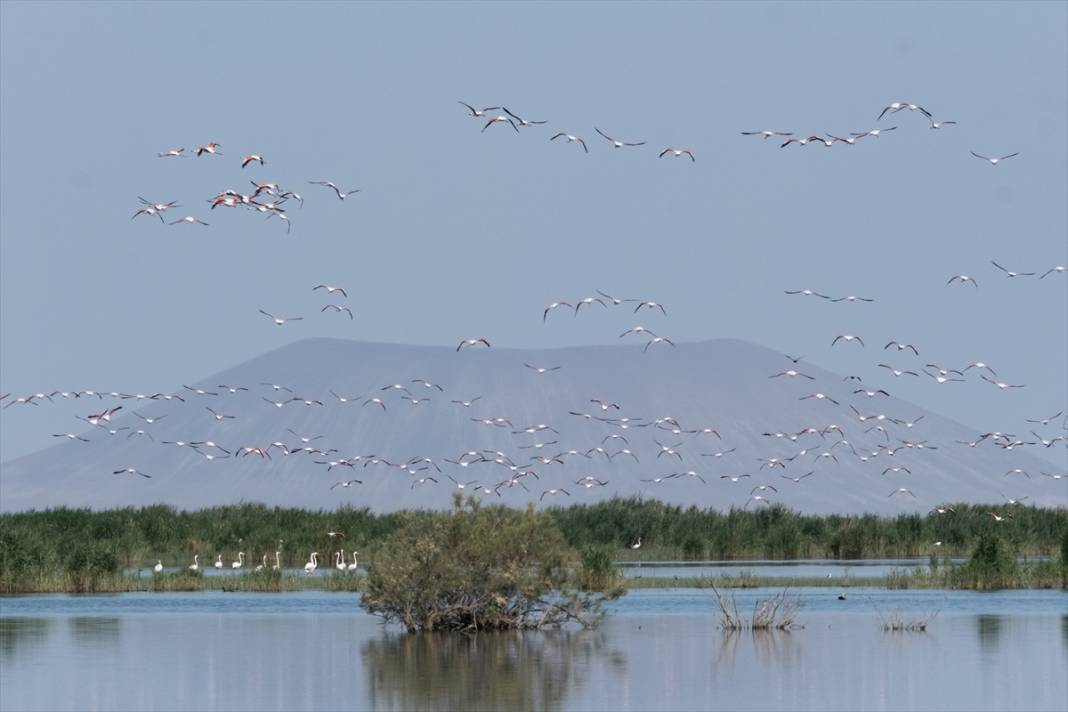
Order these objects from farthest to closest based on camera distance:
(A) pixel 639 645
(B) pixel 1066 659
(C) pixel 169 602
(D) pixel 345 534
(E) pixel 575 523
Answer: (E) pixel 575 523 < (D) pixel 345 534 < (C) pixel 169 602 < (A) pixel 639 645 < (B) pixel 1066 659

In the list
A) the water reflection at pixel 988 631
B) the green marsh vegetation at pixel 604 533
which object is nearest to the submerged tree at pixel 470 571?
the water reflection at pixel 988 631

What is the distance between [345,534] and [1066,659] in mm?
35134

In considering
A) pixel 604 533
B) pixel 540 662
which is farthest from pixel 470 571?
pixel 604 533

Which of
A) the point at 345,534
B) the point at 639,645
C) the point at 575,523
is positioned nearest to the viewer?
the point at 639,645

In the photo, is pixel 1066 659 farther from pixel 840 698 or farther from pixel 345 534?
pixel 345 534

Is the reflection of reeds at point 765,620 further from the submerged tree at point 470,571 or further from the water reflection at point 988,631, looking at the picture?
A: the water reflection at point 988,631

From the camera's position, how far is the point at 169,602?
47906 mm

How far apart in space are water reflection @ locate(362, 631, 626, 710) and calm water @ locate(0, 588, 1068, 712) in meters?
0.04

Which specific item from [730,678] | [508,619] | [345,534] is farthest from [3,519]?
[730,678]

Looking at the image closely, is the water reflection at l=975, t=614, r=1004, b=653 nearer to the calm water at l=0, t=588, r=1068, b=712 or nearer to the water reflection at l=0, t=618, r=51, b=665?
the calm water at l=0, t=588, r=1068, b=712

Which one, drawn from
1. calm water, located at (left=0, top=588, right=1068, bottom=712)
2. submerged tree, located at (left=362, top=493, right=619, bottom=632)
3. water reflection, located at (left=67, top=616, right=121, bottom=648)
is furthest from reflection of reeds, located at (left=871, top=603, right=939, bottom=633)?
water reflection, located at (left=67, top=616, right=121, bottom=648)

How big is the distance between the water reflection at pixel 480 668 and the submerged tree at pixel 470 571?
412 millimetres

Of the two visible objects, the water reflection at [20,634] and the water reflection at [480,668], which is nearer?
the water reflection at [480,668]

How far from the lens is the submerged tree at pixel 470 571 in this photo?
3556 centimetres
